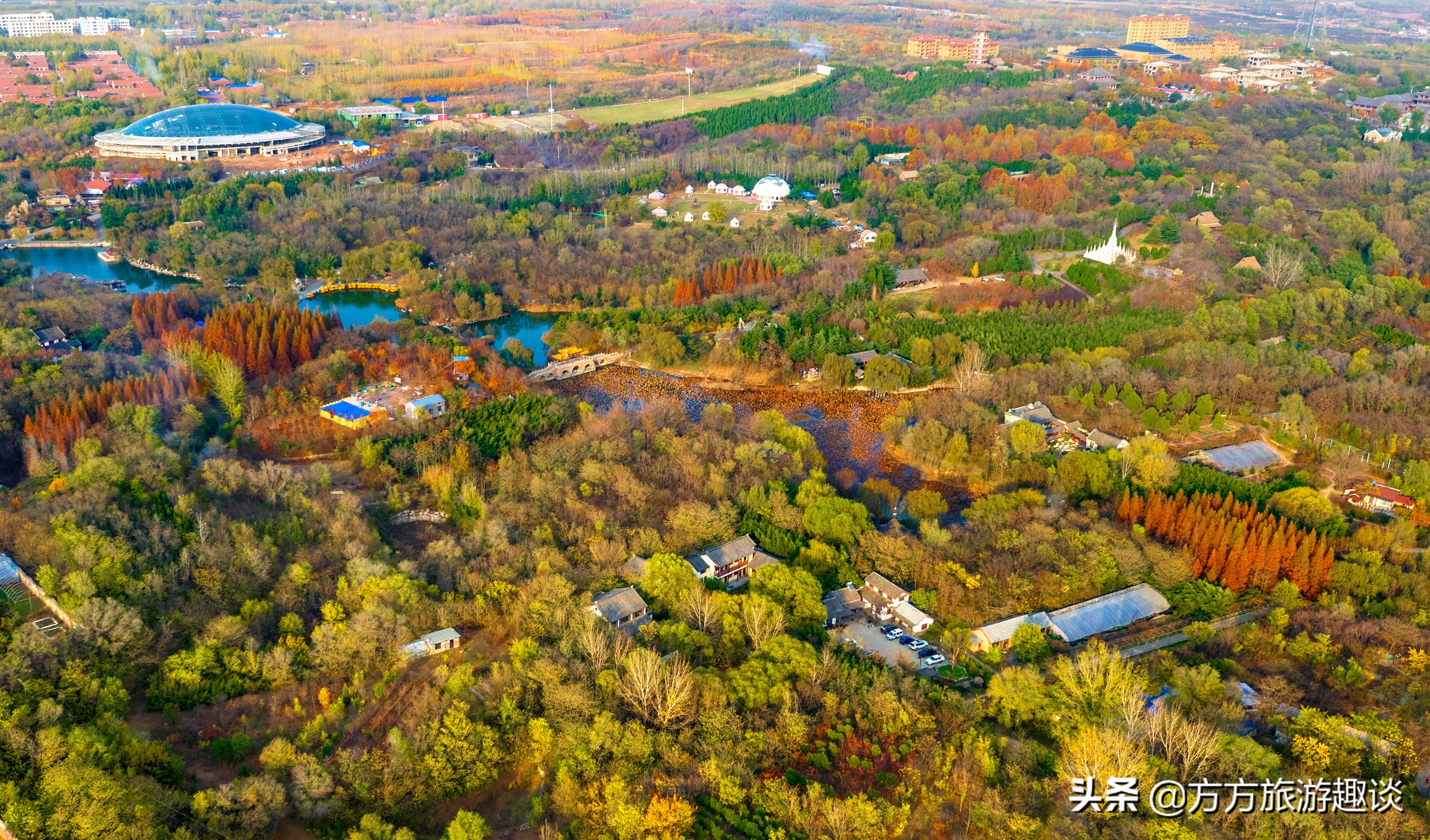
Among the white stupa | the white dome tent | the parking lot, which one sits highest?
the white dome tent

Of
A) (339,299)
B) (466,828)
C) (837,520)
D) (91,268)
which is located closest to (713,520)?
(837,520)

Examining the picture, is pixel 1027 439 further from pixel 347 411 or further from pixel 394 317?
pixel 394 317

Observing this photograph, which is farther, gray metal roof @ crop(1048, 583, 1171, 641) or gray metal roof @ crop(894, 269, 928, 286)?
gray metal roof @ crop(894, 269, 928, 286)

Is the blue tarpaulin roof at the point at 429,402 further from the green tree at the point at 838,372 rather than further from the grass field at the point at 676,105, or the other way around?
the grass field at the point at 676,105

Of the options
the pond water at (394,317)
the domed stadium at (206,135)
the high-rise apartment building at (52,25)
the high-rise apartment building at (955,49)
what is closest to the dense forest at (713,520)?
the pond water at (394,317)

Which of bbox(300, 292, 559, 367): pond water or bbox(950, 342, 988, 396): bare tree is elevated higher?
bbox(950, 342, 988, 396): bare tree

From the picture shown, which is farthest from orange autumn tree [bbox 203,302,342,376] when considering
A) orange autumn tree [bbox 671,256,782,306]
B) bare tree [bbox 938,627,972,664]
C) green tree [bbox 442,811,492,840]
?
bare tree [bbox 938,627,972,664]

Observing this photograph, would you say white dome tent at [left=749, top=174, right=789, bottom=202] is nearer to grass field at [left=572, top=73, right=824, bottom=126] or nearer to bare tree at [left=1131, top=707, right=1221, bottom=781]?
grass field at [left=572, top=73, right=824, bottom=126]
